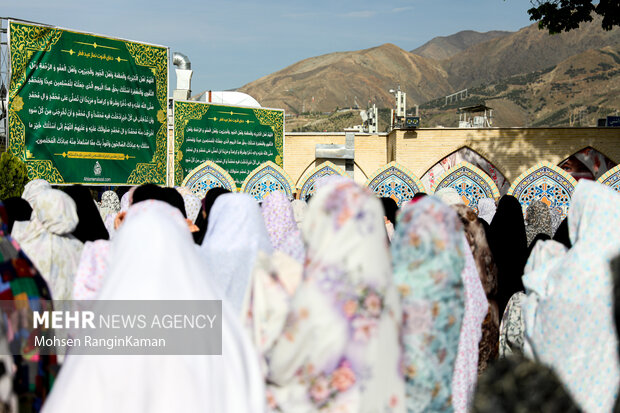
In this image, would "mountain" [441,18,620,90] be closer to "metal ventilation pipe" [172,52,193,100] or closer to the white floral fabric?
"metal ventilation pipe" [172,52,193,100]

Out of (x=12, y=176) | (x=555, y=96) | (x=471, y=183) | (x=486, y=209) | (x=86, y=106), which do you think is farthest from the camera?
(x=555, y=96)

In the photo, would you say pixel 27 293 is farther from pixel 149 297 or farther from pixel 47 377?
pixel 149 297

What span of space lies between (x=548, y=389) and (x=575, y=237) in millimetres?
1675

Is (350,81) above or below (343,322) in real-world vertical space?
above

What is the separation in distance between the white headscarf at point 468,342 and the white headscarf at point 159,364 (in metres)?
1.16

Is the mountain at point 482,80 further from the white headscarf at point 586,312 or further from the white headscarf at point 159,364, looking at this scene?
the white headscarf at point 159,364

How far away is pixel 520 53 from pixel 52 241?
147877mm

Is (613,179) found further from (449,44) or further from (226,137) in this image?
(449,44)

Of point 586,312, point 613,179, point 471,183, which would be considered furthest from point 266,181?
point 586,312

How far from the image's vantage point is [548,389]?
52.2 inches

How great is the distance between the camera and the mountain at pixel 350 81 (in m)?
105

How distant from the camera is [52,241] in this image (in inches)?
130

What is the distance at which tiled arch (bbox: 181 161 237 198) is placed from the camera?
372 inches

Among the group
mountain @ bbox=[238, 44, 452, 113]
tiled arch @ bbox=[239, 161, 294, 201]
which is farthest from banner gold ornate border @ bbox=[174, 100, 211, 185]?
mountain @ bbox=[238, 44, 452, 113]
